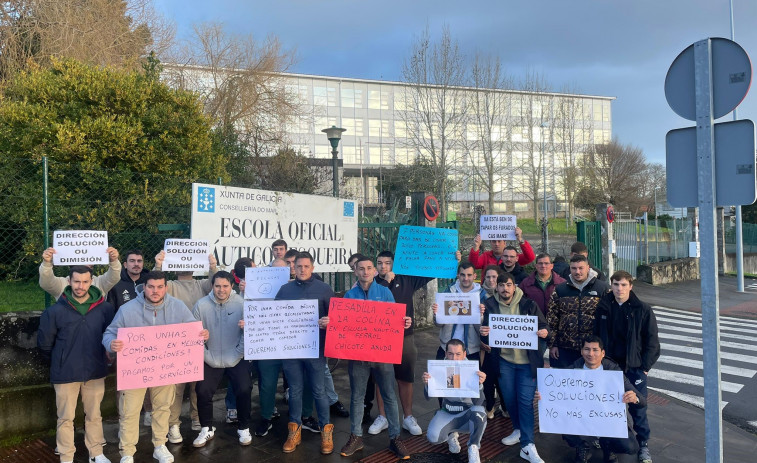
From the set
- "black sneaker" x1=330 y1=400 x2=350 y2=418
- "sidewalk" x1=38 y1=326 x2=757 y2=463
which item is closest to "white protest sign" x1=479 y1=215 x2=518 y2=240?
"sidewalk" x1=38 y1=326 x2=757 y2=463

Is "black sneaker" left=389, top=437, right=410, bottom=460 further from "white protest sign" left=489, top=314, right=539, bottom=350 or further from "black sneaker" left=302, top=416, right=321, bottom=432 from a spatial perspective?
"white protest sign" left=489, top=314, right=539, bottom=350

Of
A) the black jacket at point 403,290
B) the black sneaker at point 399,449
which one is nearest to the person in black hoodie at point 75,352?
the black sneaker at point 399,449

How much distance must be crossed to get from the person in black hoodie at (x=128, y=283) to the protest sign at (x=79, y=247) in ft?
0.95

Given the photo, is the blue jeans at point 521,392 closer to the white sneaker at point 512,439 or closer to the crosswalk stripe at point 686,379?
the white sneaker at point 512,439

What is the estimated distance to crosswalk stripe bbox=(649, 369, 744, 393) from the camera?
321 inches

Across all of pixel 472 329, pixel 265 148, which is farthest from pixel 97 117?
pixel 265 148

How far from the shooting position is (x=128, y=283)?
5684 millimetres

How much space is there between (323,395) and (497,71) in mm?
25833

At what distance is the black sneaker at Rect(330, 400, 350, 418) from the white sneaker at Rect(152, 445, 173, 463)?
203 cm

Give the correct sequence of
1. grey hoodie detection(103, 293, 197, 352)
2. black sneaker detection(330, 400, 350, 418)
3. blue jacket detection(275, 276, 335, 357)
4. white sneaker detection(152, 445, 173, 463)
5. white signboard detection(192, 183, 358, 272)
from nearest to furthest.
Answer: grey hoodie detection(103, 293, 197, 352) → white sneaker detection(152, 445, 173, 463) → blue jacket detection(275, 276, 335, 357) → black sneaker detection(330, 400, 350, 418) → white signboard detection(192, 183, 358, 272)

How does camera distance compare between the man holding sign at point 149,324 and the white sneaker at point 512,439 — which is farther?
the white sneaker at point 512,439

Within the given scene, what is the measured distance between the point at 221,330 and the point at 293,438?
134 centimetres

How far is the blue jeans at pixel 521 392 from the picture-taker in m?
5.08

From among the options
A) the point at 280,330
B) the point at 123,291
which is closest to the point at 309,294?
the point at 280,330
